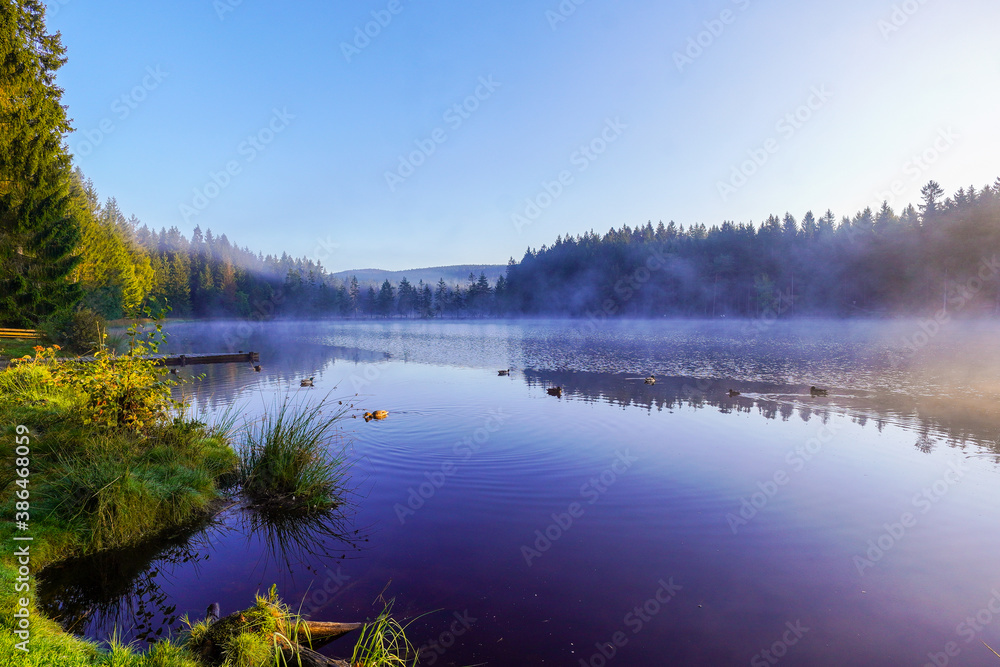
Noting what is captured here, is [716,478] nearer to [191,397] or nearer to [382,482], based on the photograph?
[382,482]

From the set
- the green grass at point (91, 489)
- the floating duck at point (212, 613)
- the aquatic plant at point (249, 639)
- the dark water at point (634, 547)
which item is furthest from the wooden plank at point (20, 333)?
the aquatic plant at point (249, 639)

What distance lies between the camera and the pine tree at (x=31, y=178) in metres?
17.9

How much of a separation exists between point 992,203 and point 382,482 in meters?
87.0

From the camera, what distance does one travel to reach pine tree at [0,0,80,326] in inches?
706

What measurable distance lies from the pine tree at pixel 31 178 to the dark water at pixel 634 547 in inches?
547

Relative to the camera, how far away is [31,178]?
62.2 ft

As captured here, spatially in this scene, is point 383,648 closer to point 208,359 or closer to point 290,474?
point 290,474

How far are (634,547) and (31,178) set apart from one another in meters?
25.6

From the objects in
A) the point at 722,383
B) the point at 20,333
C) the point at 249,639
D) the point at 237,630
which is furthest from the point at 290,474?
the point at 20,333

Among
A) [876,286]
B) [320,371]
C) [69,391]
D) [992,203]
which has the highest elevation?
[992,203]

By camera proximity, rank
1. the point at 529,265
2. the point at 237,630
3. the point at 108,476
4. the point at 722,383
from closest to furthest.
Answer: the point at 237,630 → the point at 108,476 → the point at 722,383 → the point at 529,265

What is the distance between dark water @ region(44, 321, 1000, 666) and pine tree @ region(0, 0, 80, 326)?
13889 mm

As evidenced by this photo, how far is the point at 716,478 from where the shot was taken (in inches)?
326

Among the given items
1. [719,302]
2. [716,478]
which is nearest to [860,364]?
[716,478]
